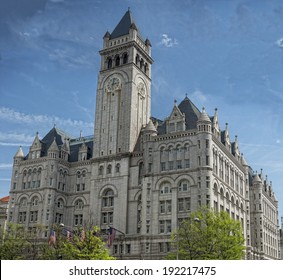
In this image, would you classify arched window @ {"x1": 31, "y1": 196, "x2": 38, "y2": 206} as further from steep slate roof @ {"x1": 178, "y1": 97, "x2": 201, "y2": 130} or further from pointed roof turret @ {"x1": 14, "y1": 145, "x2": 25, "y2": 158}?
steep slate roof @ {"x1": 178, "y1": 97, "x2": 201, "y2": 130}

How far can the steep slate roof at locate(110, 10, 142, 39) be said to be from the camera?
4351 inches

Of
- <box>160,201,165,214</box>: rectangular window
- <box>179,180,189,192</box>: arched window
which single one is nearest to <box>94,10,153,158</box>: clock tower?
<box>160,201,165,214</box>: rectangular window

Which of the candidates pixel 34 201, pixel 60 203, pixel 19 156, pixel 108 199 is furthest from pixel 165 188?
pixel 19 156

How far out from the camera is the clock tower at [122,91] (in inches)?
3994

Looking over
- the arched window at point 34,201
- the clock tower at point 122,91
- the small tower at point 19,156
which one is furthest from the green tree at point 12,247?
the small tower at point 19,156

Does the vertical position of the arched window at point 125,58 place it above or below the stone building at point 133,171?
above

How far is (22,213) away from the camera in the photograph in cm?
10712

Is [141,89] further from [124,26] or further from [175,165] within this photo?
[175,165]

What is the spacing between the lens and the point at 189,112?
95.6 metres

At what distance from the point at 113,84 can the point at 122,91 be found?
3.64 metres

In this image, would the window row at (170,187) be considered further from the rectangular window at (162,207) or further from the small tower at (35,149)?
the small tower at (35,149)
